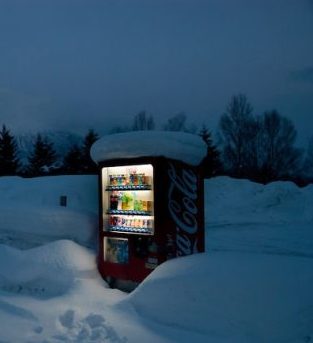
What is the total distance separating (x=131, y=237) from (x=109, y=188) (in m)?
1.06

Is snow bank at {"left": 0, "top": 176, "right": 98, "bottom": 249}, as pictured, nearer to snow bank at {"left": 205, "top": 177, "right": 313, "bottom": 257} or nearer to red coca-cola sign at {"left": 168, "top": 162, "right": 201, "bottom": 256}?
red coca-cola sign at {"left": 168, "top": 162, "right": 201, "bottom": 256}

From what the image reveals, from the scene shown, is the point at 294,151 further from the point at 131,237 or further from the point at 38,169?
the point at 131,237

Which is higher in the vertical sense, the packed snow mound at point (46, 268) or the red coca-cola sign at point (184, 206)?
the red coca-cola sign at point (184, 206)

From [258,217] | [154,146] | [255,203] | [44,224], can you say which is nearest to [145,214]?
[154,146]

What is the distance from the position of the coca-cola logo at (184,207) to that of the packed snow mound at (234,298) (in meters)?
1.00

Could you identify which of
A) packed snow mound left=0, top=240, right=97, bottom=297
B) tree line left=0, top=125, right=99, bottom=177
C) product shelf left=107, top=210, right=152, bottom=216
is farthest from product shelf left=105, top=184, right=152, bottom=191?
tree line left=0, top=125, right=99, bottom=177

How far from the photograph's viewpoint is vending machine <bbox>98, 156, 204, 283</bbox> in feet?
22.0

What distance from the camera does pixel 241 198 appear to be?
22.8 meters

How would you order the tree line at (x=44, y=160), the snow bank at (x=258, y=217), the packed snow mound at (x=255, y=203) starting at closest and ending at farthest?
1. the snow bank at (x=258, y=217)
2. the packed snow mound at (x=255, y=203)
3. the tree line at (x=44, y=160)

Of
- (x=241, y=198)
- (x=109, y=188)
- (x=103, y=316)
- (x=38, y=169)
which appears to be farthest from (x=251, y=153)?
(x=103, y=316)

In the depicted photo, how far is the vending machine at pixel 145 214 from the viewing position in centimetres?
672

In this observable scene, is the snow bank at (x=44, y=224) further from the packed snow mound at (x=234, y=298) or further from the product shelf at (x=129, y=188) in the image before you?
the packed snow mound at (x=234, y=298)

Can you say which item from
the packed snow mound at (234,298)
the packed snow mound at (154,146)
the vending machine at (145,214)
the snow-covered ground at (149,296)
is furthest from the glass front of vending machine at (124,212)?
the packed snow mound at (234,298)

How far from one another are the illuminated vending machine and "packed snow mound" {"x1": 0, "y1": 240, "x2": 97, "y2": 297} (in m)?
0.47
